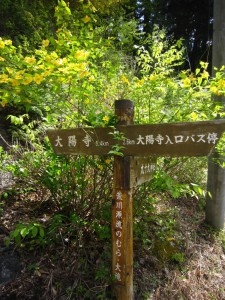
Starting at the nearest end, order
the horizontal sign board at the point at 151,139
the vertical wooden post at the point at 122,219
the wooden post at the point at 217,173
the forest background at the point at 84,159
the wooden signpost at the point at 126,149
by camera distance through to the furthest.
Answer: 1. the horizontal sign board at the point at 151,139
2. the wooden signpost at the point at 126,149
3. the forest background at the point at 84,159
4. the vertical wooden post at the point at 122,219
5. the wooden post at the point at 217,173

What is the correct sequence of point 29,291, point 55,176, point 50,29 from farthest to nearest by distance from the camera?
point 50,29
point 55,176
point 29,291

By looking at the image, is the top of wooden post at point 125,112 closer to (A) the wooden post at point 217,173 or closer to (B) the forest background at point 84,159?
(B) the forest background at point 84,159

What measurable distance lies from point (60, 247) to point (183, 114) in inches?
75.5

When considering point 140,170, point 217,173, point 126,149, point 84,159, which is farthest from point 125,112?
point 217,173

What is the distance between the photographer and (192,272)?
3.12m

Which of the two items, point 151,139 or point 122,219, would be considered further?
point 122,219

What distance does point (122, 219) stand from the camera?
2033mm

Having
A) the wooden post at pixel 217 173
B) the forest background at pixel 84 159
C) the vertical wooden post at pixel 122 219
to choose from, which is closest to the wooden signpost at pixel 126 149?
the vertical wooden post at pixel 122 219

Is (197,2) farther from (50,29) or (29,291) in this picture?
(29,291)

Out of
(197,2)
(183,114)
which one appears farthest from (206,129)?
(197,2)

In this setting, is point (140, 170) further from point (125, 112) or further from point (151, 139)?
point (125, 112)

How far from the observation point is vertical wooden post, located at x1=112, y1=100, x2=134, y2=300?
78.4 inches

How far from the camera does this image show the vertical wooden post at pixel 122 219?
6.53ft

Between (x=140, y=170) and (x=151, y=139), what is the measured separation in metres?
0.34
